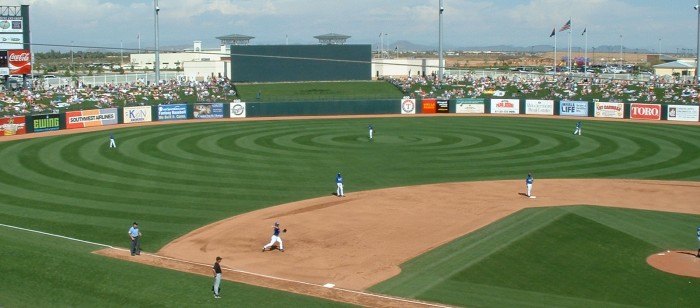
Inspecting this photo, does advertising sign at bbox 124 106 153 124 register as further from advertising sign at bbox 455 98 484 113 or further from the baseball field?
advertising sign at bbox 455 98 484 113

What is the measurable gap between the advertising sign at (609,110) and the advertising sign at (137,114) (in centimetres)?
4104

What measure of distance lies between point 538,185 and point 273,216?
13760mm

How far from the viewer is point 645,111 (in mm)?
64500

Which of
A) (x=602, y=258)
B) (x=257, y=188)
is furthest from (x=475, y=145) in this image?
(x=602, y=258)

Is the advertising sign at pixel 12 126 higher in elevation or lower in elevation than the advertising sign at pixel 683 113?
lower

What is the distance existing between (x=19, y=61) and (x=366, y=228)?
55.6 metres

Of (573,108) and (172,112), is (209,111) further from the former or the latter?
(573,108)

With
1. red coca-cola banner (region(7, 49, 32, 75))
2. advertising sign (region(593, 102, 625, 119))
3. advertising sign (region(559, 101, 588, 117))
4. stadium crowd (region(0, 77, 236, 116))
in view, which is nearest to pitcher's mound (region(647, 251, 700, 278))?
advertising sign (region(593, 102, 625, 119))

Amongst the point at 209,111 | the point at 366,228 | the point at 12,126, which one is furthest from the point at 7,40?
the point at 366,228

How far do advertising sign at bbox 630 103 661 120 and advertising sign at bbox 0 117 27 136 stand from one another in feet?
170

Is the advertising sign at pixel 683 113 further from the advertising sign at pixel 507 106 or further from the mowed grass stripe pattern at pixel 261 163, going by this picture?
the advertising sign at pixel 507 106

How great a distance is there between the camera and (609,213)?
27922 mm

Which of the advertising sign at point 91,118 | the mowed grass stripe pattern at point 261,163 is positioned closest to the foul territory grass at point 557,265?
the mowed grass stripe pattern at point 261,163

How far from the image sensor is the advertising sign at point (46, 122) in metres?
55.2
